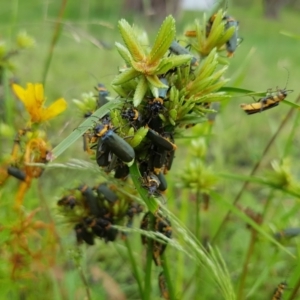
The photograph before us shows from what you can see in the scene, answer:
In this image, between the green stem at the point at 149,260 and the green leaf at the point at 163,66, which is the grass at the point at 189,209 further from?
the green leaf at the point at 163,66

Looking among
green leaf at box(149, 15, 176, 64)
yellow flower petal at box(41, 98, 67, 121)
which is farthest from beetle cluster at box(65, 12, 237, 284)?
yellow flower petal at box(41, 98, 67, 121)

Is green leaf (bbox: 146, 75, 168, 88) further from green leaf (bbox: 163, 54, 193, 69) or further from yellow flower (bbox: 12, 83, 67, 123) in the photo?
yellow flower (bbox: 12, 83, 67, 123)

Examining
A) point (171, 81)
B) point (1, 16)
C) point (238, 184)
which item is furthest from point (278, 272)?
point (1, 16)

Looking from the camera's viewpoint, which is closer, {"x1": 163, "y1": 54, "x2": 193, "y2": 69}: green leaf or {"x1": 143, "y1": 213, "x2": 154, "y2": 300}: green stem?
{"x1": 163, "y1": 54, "x2": 193, "y2": 69}: green leaf

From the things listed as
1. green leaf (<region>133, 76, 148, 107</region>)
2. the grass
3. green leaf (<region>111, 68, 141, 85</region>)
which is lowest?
the grass

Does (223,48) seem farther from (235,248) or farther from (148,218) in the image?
(235,248)
